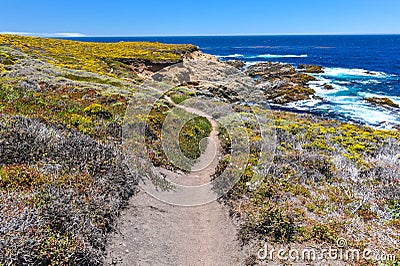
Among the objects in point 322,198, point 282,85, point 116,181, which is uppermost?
point 116,181

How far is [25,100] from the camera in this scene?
12.9 meters

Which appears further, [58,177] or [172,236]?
[172,236]

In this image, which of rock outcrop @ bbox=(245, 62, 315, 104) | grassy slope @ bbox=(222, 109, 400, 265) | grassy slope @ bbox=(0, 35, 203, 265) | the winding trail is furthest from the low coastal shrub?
rock outcrop @ bbox=(245, 62, 315, 104)

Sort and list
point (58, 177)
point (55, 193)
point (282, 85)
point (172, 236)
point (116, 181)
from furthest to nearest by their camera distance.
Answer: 1. point (282, 85)
2. point (116, 181)
3. point (172, 236)
4. point (58, 177)
5. point (55, 193)

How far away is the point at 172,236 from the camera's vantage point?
8.07m

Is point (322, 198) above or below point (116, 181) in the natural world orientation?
below

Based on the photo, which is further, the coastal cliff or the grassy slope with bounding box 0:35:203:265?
the coastal cliff

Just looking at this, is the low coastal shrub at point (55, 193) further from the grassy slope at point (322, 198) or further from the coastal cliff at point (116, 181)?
the grassy slope at point (322, 198)

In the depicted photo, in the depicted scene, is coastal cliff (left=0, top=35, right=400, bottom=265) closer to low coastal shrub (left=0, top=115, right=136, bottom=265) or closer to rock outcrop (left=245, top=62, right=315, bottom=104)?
low coastal shrub (left=0, top=115, right=136, bottom=265)

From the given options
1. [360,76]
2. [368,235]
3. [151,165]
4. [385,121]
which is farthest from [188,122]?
[360,76]

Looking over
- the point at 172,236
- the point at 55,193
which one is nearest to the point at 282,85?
the point at 172,236

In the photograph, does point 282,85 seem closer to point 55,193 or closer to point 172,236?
point 172,236

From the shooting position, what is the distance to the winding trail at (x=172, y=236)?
7.06 meters

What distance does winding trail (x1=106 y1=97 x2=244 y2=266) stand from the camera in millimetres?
7059
